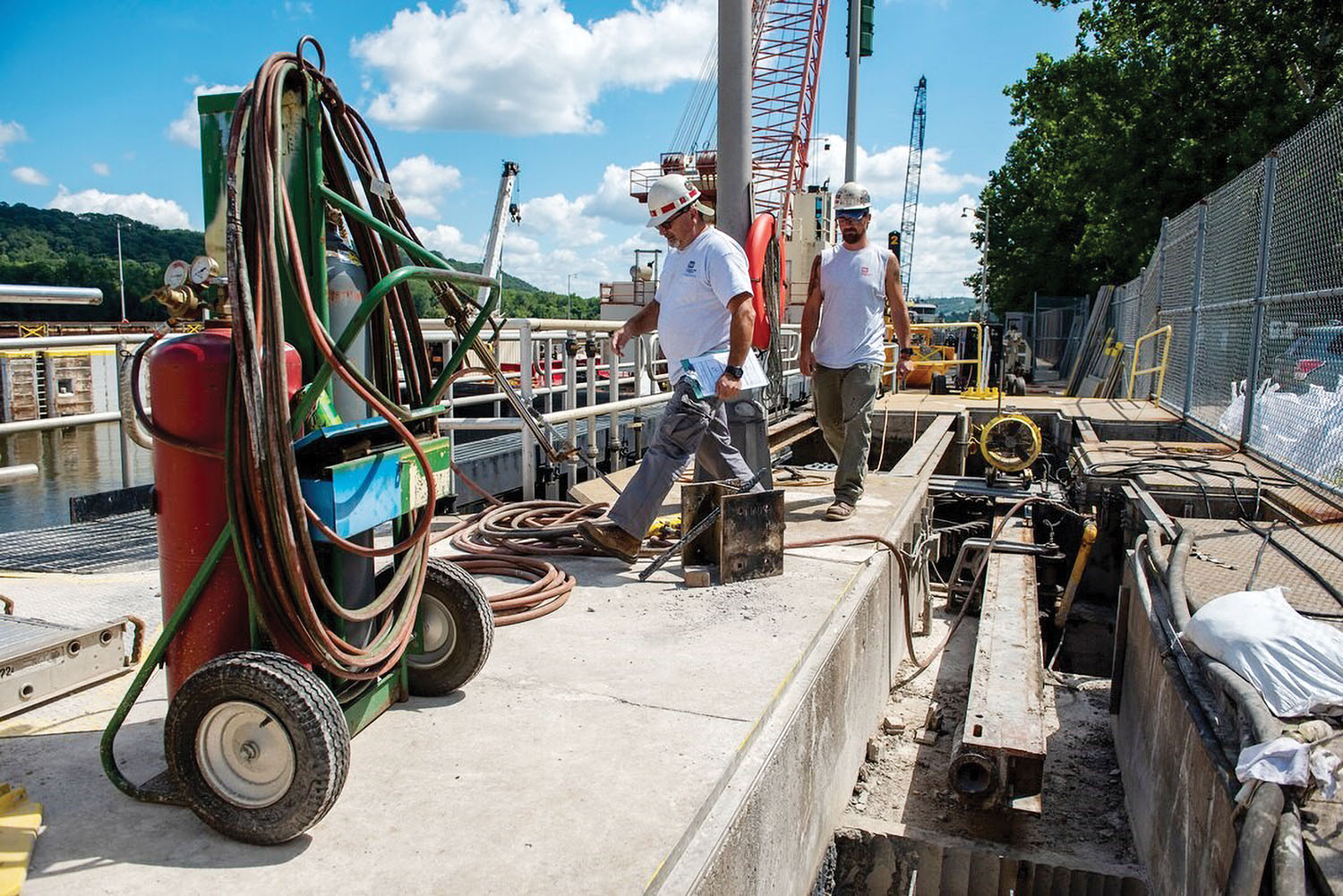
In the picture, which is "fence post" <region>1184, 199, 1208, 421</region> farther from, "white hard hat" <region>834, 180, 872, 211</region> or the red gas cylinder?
the red gas cylinder

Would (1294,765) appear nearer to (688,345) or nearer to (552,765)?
(552,765)

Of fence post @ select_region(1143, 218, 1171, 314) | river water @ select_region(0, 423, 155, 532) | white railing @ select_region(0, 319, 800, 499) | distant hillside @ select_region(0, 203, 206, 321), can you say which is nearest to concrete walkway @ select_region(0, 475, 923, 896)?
white railing @ select_region(0, 319, 800, 499)

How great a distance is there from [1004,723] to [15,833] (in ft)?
10.7

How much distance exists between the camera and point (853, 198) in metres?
5.55

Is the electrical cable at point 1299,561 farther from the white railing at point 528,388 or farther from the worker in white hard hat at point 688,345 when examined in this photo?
the white railing at point 528,388

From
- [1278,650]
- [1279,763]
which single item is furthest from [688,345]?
[1279,763]

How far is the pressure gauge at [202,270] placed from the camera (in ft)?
7.48

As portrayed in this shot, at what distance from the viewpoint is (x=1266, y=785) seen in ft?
7.07

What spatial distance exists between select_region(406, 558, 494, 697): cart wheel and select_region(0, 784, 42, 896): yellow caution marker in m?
1.01

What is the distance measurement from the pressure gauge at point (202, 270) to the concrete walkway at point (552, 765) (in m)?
1.30

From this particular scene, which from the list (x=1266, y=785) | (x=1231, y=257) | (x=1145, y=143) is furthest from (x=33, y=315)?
(x=1266, y=785)

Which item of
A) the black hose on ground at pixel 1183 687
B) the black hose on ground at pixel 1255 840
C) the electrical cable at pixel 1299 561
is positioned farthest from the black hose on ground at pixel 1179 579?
the black hose on ground at pixel 1255 840

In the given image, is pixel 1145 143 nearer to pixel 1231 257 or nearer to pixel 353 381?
pixel 1231 257

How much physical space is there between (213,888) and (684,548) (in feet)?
8.85
